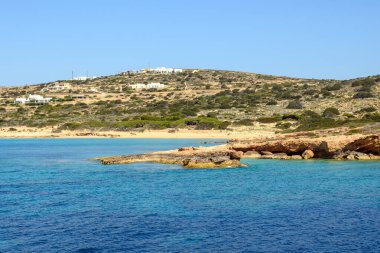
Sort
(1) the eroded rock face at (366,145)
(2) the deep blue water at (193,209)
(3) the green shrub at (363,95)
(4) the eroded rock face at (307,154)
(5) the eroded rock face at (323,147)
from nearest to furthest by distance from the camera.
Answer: (2) the deep blue water at (193,209) < (1) the eroded rock face at (366,145) < (5) the eroded rock face at (323,147) < (4) the eroded rock face at (307,154) < (3) the green shrub at (363,95)

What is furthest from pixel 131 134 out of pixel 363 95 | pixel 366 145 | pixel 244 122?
pixel 366 145

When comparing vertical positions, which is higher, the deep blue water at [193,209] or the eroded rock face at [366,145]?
the eroded rock face at [366,145]

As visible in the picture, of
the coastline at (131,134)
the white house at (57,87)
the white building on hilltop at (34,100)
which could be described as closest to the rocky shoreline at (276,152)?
the coastline at (131,134)

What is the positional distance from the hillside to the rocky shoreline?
16.1 feet

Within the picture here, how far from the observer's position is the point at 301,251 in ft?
54.7

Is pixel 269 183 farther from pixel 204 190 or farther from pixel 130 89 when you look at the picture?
pixel 130 89

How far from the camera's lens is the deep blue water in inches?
699

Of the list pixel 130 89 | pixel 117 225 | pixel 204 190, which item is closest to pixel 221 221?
pixel 117 225

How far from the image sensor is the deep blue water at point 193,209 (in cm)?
1777

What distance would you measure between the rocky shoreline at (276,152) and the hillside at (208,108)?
16.1ft

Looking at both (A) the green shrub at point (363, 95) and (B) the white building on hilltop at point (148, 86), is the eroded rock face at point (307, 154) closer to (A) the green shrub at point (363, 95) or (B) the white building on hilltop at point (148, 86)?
(A) the green shrub at point (363, 95)

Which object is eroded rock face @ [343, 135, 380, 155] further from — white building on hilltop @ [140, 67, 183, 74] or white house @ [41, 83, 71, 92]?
white building on hilltop @ [140, 67, 183, 74]

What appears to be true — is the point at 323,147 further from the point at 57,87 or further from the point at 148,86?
the point at 57,87

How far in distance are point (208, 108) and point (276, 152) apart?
166ft
